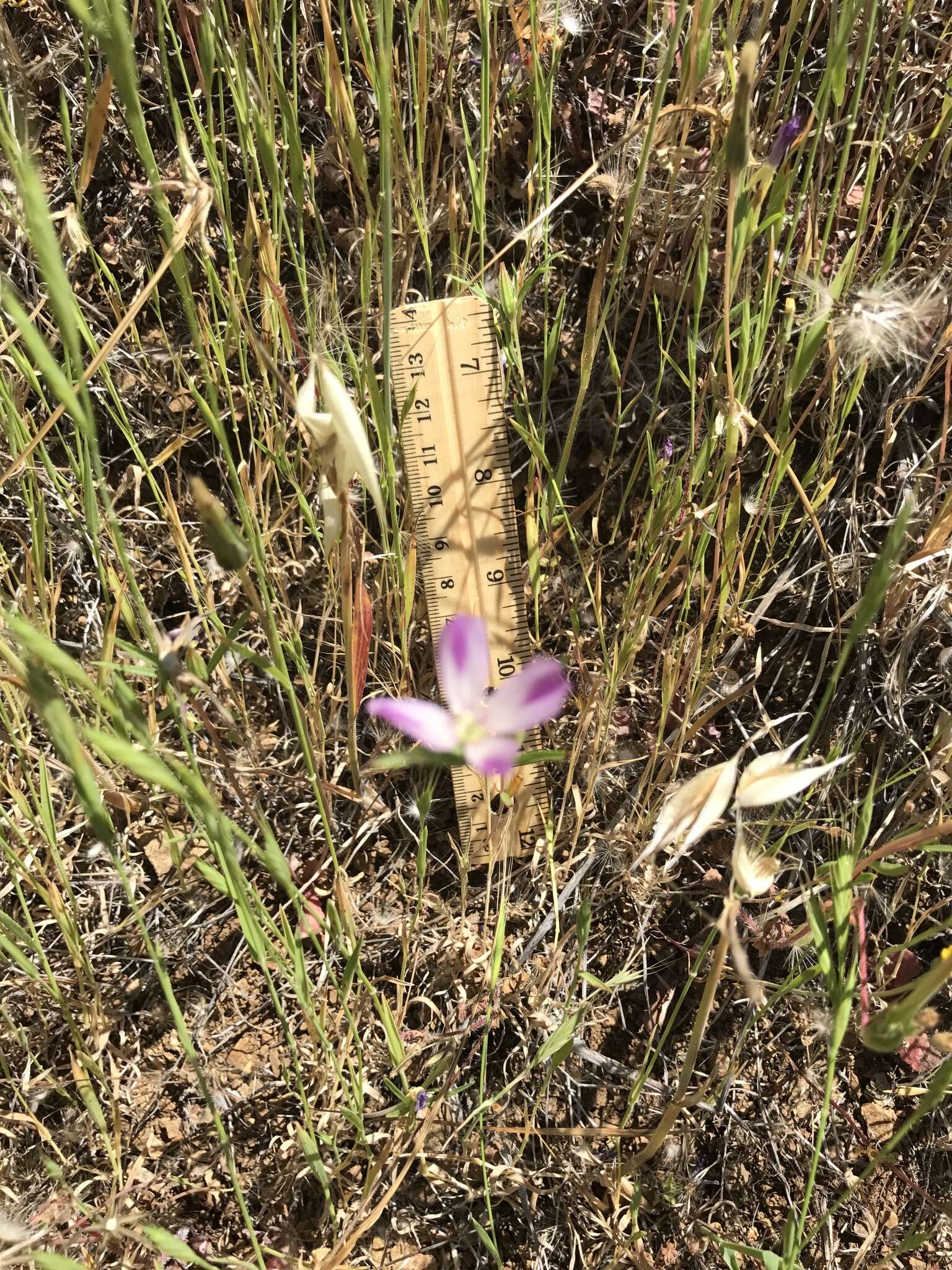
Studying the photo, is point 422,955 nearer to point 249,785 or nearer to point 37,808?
point 249,785

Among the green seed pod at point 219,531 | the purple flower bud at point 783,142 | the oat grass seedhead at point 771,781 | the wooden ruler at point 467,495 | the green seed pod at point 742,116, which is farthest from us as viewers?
the wooden ruler at point 467,495

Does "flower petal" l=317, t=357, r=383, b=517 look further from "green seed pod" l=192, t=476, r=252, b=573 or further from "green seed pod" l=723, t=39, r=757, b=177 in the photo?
"green seed pod" l=723, t=39, r=757, b=177

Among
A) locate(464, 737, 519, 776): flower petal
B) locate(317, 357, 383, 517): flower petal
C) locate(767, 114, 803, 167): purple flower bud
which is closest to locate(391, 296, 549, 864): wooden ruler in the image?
locate(767, 114, 803, 167): purple flower bud

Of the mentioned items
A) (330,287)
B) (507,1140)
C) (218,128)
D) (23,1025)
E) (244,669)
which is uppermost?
(218,128)

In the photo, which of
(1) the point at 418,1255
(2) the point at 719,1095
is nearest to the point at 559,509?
(2) the point at 719,1095

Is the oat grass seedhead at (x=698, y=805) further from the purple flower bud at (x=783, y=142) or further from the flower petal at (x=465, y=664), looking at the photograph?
the purple flower bud at (x=783, y=142)

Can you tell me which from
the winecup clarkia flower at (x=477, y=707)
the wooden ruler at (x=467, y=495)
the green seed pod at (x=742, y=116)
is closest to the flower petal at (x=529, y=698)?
the winecup clarkia flower at (x=477, y=707)
